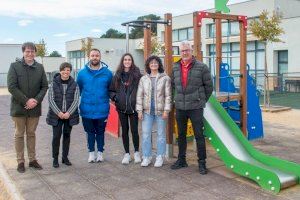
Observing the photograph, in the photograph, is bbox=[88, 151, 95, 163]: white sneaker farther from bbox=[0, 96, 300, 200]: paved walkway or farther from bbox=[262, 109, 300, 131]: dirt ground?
bbox=[262, 109, 300, 131]: dirt ground

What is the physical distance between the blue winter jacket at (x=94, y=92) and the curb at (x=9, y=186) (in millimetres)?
1474

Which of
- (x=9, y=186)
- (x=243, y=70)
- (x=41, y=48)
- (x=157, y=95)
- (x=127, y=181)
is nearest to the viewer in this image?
(x=9, y=186)

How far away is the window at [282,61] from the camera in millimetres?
26208

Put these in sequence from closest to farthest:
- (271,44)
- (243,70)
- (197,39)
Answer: (197,39), (243,70), (271,44)

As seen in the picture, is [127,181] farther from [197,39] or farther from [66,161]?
[197,39]

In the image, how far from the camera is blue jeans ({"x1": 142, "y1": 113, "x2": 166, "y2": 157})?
6.14 meters

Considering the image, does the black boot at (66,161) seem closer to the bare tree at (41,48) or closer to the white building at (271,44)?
the white building at (271,44)

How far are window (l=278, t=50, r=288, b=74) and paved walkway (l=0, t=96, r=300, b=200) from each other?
20.2 m

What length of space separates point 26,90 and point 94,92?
1025mm

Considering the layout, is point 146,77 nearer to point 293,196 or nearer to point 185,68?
point 185,68

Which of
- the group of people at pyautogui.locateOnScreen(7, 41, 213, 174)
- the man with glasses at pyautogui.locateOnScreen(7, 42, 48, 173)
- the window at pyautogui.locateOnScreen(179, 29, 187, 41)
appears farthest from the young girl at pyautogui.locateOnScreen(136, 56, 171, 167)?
the window at pyautogui.locateOnScreen(179, 29, 187, 41)

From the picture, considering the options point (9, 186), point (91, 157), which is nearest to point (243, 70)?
point (91, 157)

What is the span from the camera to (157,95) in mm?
6027

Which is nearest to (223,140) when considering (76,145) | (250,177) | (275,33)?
(250,177)
